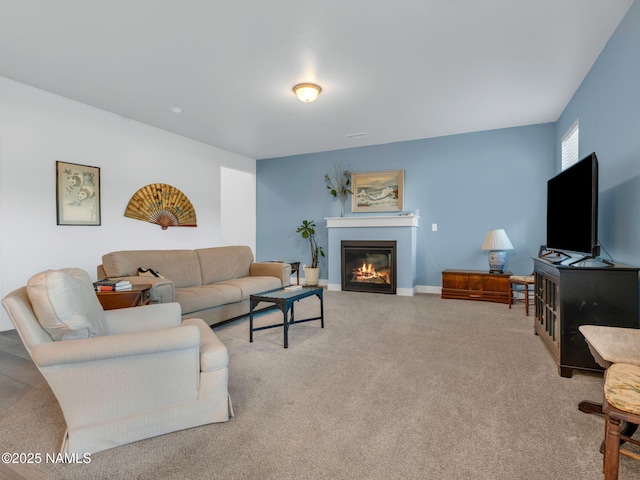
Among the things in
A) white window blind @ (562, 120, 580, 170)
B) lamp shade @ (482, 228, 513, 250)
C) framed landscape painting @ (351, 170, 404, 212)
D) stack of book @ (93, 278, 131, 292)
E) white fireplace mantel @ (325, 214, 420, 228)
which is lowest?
stack of book @ (93, 278, 131, 292)

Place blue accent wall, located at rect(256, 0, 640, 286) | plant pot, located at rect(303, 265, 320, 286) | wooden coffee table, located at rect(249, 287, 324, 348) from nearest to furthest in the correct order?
blue accent wall, located at rect(256, 0, 640, 286)
wooden coffee table, located at rect(249, 287, 324, 348)
plant pot, located at rect(303, 265, 320, 286)

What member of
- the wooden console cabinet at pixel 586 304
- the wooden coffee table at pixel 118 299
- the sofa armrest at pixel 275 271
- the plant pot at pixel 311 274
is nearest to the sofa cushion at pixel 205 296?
the wooden coffee table at pixel 118 299

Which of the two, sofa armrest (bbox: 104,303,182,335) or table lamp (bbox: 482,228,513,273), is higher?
table lamp (bbox: 482,228,513,273)

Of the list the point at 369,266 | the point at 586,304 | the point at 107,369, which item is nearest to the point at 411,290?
the point at 369,266

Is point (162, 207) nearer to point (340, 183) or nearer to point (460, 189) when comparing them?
point (340, 183)

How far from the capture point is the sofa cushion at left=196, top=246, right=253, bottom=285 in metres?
4.36

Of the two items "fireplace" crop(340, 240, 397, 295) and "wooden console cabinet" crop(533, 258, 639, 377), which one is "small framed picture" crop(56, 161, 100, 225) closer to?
"fireplace" crop(340, 240, 397, 295)

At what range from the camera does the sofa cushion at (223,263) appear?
436 cm

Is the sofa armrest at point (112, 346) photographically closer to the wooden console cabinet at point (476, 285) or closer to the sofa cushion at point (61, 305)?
the sofa cushion at point (61, 305)

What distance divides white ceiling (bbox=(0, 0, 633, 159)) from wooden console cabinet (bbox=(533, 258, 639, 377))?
187cm

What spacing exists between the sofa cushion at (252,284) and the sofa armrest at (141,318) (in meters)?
1.65

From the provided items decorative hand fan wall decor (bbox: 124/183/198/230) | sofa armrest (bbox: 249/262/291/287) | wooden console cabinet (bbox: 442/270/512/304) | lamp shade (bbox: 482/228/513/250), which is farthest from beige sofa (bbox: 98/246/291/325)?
lamp shade (bbox: 482/228/513/250)

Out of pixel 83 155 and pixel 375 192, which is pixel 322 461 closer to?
pixel 83 155

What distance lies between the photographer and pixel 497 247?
191 inches
